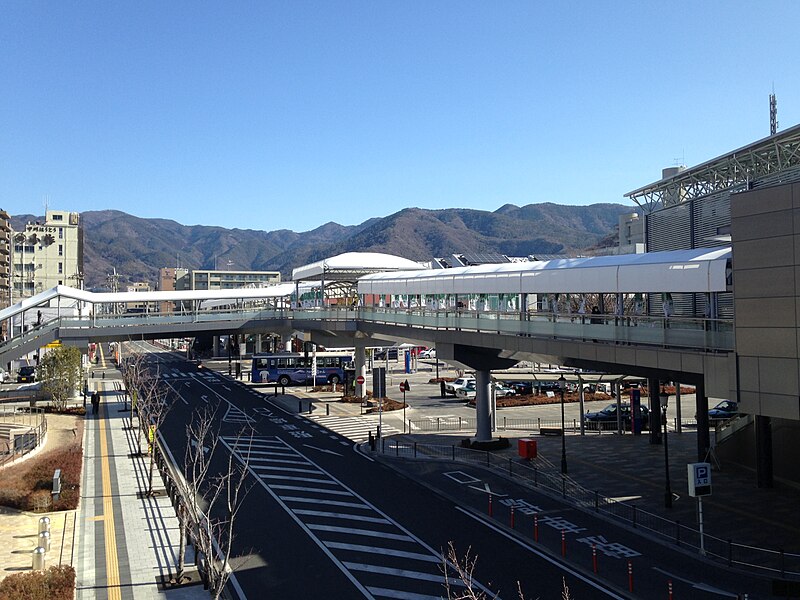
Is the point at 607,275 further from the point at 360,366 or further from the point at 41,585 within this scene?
the point at 360,366

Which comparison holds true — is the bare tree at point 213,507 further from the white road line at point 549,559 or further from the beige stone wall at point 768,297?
the beige stone wall at point 768,297

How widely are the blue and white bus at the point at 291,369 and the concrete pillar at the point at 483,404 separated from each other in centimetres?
3147

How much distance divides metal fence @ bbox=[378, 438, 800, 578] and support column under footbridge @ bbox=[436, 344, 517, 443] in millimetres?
1529

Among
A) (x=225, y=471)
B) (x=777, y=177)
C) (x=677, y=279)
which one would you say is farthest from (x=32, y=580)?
(x=777, y=177)

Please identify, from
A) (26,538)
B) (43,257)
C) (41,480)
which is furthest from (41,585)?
(43,257)

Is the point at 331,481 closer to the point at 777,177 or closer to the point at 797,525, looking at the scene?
the point at 797,525

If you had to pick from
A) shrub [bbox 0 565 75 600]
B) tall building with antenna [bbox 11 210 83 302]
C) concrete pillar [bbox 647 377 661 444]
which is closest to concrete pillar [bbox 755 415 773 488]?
concrete pillar [bbox 647 377 661 444]

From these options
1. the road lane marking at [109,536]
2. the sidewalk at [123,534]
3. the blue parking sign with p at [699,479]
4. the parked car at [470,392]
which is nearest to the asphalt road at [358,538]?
the sidewalk at [123,534]

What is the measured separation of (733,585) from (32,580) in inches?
699

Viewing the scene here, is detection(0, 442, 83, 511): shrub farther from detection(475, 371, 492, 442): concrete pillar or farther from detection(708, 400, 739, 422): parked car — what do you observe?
detection(708, 400, 739, 422): parked car

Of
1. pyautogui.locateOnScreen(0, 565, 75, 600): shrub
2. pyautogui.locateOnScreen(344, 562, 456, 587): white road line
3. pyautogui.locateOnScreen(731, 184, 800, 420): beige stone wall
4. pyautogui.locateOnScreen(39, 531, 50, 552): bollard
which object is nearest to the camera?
pyautogui.locateOnScreen(0, 565, 75, 600): shrub

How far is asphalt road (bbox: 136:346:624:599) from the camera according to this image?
56.7 feet

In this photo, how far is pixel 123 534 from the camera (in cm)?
2119

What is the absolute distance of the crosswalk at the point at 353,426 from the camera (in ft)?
132
